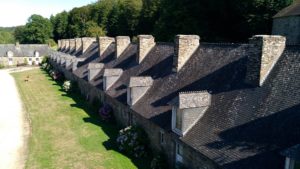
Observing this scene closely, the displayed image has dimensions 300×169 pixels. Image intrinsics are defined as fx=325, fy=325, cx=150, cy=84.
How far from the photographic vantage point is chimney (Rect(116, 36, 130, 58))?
34.2 m

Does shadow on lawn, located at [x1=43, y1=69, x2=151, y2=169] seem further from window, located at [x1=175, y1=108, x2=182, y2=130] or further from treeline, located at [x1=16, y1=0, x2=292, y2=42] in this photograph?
treeline, located at [x1=16, y1=0, x2=292, y2=42]

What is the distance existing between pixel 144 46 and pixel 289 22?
23959 mm

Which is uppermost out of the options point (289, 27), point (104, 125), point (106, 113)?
point (289, 27)

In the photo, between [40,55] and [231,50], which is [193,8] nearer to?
[231,50]

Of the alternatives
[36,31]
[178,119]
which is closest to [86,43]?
[178,119]

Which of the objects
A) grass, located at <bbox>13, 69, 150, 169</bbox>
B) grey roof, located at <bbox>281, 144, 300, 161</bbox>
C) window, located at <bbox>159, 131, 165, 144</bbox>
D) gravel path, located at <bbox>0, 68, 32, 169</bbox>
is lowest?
gravel path, located at <bbox>0, 68, 32, 169</bbox>

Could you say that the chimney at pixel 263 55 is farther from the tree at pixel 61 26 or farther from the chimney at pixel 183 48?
the tree at pixel 61 26

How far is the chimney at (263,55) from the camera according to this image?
14.6 m

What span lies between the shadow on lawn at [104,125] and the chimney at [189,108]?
4.20 metres

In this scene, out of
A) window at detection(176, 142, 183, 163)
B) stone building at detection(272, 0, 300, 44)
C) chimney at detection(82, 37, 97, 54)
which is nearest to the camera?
window at detection(176, 142, 183, 163)

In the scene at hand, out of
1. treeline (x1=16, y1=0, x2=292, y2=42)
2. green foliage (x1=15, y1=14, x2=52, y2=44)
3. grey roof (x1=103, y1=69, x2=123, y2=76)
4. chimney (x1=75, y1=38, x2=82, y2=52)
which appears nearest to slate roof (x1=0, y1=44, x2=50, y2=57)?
green foliage (x1=15, y1=14, x2=52, y2=44)

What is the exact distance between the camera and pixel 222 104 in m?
16.1

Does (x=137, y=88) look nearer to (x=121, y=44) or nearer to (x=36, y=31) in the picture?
(x=121, y=44)

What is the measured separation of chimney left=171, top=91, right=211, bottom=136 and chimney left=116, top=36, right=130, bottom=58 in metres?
18.5
